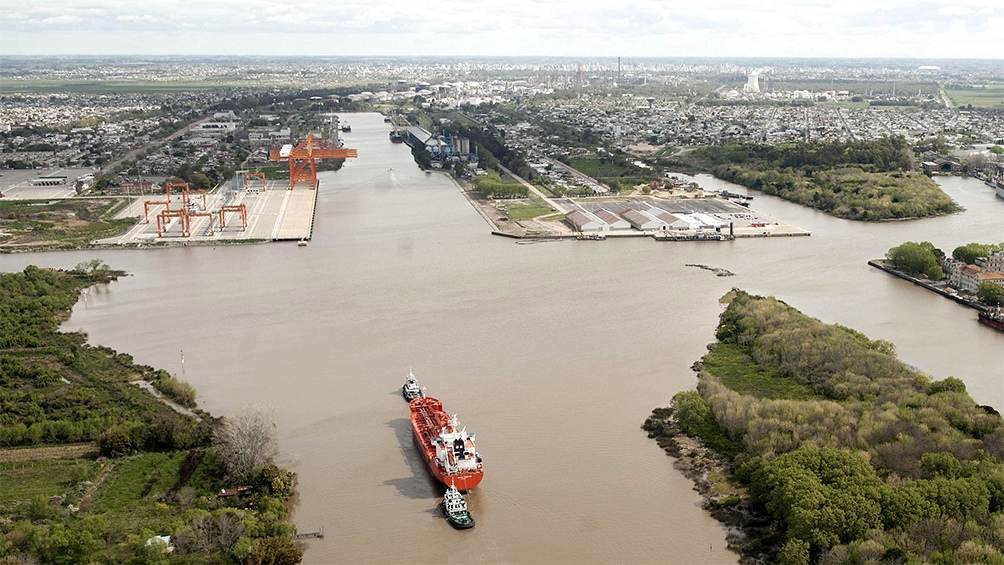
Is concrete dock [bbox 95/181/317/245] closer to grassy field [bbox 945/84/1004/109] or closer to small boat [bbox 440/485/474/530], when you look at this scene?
small boat [bbox 440/485/474/530]

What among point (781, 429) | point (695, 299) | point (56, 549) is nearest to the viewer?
point (56, 549)

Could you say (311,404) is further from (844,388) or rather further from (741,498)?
(844,388)

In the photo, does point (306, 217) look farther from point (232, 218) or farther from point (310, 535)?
point (310, 535)

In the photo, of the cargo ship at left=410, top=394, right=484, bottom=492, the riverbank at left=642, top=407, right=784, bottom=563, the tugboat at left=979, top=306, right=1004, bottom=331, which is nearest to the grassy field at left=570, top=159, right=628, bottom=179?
the tugboat at left=979, top=306, right=1004, bottom=331

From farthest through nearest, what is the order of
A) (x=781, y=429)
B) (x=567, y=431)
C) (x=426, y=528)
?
(x=567, y=431) < (x=781, y=429) < (x=426, y=528)

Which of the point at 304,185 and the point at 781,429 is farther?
the point at 304,185

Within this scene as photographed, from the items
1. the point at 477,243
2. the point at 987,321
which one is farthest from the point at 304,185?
the point at 987,321

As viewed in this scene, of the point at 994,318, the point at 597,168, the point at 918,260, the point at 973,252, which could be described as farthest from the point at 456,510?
the point at 597,168
